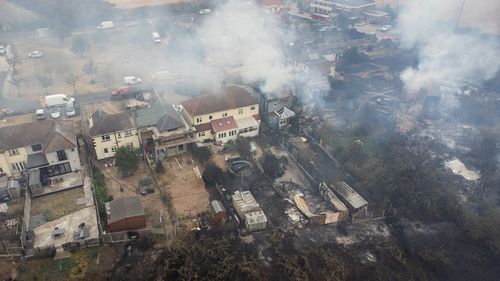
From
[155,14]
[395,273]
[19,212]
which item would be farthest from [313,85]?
[155,14]

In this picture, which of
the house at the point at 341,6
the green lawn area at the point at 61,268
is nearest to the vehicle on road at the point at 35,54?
the green lawn area at the point at 61,268

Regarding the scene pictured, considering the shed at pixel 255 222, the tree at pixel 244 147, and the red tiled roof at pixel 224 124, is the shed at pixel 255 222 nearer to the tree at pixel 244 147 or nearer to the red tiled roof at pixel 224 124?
the tree at pixel 244 147

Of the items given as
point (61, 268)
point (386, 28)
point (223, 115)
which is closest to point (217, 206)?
point (61, 268)

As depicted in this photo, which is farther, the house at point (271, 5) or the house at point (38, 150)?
the house at point (271, 5)

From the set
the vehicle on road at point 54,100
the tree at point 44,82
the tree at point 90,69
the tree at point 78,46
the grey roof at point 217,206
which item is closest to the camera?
the grey roof at point 217,206

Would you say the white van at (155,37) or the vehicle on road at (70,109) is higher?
the white van at (155,37)

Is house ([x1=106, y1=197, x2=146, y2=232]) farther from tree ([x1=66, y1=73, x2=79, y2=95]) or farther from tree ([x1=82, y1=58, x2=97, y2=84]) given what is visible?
tree ([x1=82, y1=58, x2=97, y2=84])

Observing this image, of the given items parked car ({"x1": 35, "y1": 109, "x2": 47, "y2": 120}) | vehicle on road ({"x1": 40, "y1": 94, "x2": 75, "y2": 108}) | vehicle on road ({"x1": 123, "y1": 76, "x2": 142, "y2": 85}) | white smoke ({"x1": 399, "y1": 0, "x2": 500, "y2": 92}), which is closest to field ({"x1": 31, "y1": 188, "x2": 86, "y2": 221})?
parked car ({"x1": 35, "y1": 109, "x2": 47, "y2": 120})

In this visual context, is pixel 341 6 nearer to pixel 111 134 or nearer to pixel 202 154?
pixel 202 154
